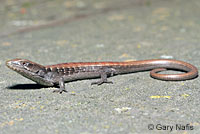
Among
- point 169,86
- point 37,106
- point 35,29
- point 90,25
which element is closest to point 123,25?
point 90,25

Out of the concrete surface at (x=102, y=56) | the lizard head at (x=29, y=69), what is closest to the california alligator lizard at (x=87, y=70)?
the lizard head at (x=29, y=69)

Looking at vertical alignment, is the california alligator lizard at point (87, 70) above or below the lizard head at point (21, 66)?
below

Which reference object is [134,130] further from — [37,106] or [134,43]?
[134,43]

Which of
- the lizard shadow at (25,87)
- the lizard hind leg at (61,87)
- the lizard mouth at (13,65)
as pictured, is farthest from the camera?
the lizard shadow at (25,87)

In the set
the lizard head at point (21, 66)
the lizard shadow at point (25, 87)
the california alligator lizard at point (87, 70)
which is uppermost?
the lizard head at point (21, 66)

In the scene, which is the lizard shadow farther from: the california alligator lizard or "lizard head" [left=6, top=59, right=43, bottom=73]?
"lizard head" [left=6, top=59, right=43, bottom=73]

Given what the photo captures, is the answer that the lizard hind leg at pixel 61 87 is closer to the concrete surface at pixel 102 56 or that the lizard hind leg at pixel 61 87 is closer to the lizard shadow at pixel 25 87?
the concrete surface at pixel 102 56

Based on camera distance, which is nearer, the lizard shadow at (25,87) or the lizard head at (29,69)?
the lizard head at (29,69)

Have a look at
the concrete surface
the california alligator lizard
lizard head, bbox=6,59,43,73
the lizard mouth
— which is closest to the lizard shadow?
the concrete surface
